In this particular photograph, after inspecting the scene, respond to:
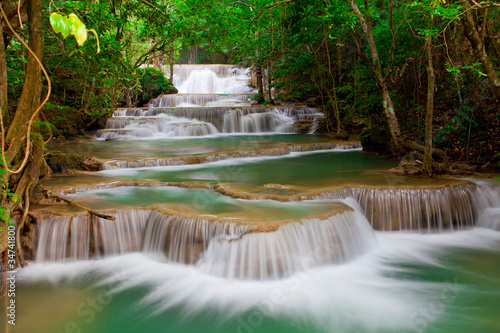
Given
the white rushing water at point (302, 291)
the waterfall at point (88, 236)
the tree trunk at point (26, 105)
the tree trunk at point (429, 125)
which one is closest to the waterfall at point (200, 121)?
the tree trunk at point (429, 125)

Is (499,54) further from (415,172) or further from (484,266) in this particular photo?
(484,266)

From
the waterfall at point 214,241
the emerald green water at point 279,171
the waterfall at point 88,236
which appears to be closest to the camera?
the waterfall at point 214,241

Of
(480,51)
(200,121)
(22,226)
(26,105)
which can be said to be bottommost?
(22,226)

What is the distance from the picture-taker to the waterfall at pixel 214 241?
4207 millimetres

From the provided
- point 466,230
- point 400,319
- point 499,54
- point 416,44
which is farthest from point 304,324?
point 416,44

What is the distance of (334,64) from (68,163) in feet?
32.8

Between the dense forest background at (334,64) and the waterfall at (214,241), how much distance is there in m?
0.81

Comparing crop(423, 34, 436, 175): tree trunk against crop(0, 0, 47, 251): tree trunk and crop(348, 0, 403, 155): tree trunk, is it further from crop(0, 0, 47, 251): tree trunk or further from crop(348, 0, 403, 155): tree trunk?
crop(0, 0, 47, 251): tree trunk

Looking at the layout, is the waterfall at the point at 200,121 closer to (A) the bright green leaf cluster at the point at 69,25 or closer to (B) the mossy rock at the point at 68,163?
(B) the mossy rock at the point at 68,163

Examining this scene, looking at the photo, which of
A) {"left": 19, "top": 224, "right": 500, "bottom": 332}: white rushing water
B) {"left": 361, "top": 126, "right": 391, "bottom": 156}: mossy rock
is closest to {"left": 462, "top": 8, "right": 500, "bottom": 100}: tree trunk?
{"left": 19, "top": 224, "right": 500, "bottom": 332}: white rushing water

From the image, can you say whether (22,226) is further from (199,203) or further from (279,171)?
(279,171)

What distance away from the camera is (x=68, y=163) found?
7598 millimetres

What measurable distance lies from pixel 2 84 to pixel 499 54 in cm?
798

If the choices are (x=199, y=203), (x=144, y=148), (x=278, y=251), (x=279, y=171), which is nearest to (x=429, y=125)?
(x=279, y=171)
